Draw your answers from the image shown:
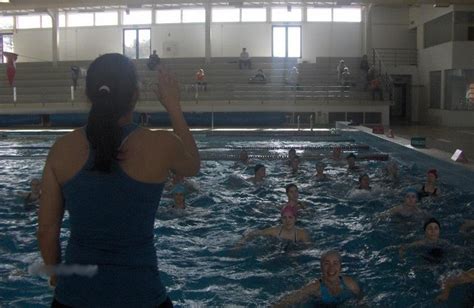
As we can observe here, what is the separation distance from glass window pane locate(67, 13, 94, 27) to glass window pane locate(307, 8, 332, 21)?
36.3 ft

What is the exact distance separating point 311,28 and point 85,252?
90.4 ft

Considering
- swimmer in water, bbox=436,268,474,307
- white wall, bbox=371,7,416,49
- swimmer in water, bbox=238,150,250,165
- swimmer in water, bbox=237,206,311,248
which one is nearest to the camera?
swimmer in water, bbox=436,268,474,307

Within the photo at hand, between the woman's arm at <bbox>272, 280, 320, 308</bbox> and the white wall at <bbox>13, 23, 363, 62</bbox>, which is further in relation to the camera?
the white wall at <bbox>13, 23, 363, 62</bbox>

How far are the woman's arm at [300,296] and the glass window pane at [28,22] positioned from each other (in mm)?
29401

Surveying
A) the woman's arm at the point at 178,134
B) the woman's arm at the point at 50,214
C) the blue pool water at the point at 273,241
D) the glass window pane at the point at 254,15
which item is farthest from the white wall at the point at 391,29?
the woman's arm at the point at 50,214

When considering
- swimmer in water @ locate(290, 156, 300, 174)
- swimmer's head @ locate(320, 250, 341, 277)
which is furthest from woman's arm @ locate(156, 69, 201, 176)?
swimmer in water @ locate(290, 156, 300, 174)

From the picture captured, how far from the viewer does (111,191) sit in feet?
5.44

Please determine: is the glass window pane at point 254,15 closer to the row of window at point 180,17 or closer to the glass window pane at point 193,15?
the row of window at point 180,17

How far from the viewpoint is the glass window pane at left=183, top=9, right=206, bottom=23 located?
29062 mm

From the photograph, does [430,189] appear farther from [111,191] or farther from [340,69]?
[340,69]

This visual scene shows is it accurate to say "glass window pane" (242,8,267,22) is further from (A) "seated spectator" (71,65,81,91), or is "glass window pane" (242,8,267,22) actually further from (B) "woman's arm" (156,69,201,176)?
(B) "woman's arm" (156,69,201,176)

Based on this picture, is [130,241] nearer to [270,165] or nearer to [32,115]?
[270,165]

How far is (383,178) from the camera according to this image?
31.4ft

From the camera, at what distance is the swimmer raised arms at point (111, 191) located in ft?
5.37
